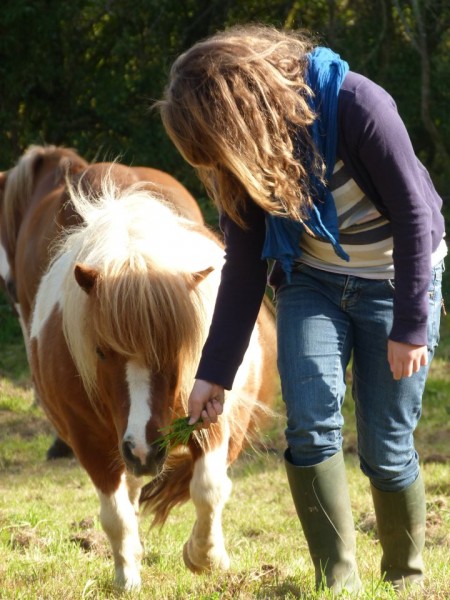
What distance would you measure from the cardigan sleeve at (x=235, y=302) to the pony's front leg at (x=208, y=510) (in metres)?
0.78

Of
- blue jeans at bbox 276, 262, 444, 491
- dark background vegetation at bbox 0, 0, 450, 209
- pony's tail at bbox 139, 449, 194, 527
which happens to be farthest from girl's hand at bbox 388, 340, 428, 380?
dark background vegetation at bbox 0, 0, 450, 209

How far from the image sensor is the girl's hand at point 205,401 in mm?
2834

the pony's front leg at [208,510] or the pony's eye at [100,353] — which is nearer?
the pony's eye at [100,353]

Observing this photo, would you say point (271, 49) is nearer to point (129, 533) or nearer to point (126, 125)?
point (129, 533)

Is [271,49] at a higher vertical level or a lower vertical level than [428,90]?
higher

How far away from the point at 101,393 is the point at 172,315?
1.23 ft

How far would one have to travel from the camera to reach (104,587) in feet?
11.2

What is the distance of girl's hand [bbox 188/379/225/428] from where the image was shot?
9.30 ft

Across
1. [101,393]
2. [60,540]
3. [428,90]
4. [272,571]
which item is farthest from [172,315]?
[428,90]

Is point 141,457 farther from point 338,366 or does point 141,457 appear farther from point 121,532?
point 338,366

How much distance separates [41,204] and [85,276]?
2.98m

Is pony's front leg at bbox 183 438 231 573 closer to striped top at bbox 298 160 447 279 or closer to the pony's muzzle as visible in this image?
the pony's muzzle

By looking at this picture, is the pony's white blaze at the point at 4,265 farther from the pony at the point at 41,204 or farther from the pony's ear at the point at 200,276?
the pony's ear at the point at 200,276

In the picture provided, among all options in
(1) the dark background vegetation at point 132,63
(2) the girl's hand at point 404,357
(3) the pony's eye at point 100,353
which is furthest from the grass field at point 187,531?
(1) the dark background vegetation at point 132,63
